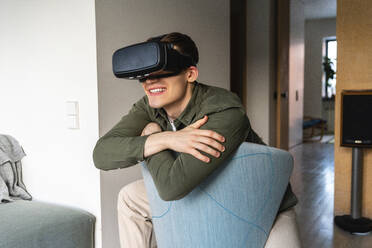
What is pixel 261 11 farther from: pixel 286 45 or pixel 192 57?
pixel 192 57

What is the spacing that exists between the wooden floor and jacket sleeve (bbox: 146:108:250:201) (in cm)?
153

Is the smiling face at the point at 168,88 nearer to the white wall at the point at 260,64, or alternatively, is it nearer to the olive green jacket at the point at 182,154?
the olive green jacket at the point at 182,154

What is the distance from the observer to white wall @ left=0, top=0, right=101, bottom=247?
5.98 feet

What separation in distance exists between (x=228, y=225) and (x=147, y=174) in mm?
334

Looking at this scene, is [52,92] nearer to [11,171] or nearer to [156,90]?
[11,171]

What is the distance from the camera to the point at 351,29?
2.87 meters

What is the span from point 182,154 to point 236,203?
0.24m

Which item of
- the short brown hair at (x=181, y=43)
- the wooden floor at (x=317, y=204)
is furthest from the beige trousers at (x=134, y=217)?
the wooden floor at (x=317, y=204)

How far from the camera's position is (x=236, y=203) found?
3.78ft

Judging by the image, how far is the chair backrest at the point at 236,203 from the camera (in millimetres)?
1142

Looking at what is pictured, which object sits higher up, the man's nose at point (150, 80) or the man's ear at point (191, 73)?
the man's ear at point (191, 73)

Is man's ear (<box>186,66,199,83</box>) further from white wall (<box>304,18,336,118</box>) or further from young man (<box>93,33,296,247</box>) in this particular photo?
white wall (<box>304,18,336,118</box>)

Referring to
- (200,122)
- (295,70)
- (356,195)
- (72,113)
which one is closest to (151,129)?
(200,122)

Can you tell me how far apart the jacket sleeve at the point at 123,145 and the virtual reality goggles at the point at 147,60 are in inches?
9.6
